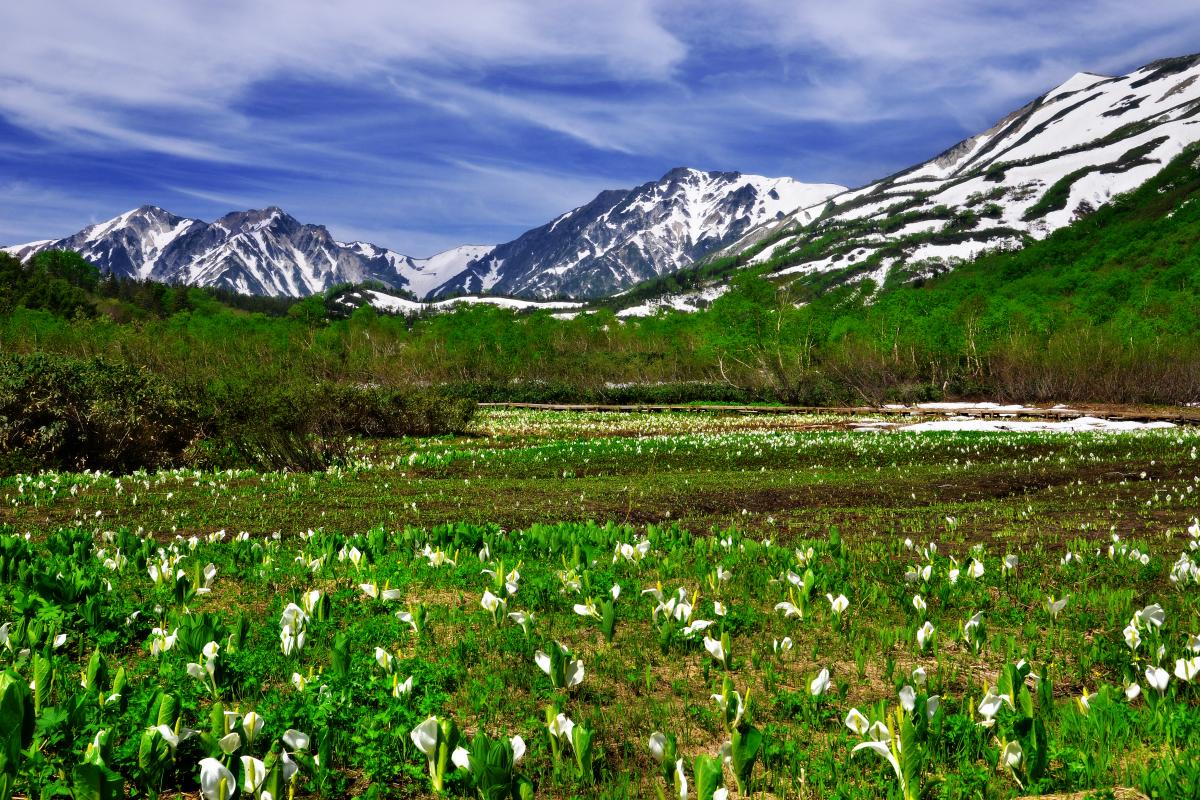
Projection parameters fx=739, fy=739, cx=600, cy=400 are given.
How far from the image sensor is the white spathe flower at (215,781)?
9.34 ft

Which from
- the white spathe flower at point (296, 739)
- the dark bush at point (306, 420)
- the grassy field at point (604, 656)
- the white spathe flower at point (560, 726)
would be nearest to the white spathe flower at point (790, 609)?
the grassy field at point (604, 656)

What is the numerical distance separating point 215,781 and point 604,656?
2.90 meters

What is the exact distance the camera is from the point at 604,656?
17.5 feet

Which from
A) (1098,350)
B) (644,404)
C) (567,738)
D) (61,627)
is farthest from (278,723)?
(1098,350)

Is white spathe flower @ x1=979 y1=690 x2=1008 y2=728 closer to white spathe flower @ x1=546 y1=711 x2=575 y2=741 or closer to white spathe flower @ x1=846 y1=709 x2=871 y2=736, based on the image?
white spathe flower @ x1=846 y1=709 x2=871 y2=736

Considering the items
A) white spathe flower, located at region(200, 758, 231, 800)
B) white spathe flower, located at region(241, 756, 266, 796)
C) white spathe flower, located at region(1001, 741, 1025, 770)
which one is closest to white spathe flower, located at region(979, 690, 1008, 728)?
white spathe flower, located at region(1001, 741, 1025, 770)

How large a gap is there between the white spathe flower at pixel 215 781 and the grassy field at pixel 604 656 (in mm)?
14

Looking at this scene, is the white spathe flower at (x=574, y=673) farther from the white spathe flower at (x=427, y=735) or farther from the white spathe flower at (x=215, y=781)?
the white spathe flower at (x=215, y=781)

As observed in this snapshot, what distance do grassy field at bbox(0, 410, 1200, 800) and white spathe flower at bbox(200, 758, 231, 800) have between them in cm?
1

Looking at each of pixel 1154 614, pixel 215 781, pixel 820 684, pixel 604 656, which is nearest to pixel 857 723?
pixel 820 684

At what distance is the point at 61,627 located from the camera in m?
5.33

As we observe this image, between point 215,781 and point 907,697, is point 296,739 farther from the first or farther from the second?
point 907,697

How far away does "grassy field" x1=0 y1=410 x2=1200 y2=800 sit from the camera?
11.1ft

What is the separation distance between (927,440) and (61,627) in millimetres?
24434
